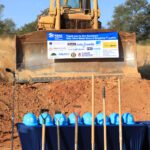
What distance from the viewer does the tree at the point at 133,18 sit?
45.0 meters

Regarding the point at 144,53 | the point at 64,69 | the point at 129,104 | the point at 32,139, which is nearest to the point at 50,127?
the point at 32,139

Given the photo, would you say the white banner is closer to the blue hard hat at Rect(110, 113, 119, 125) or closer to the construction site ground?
the construction site ground

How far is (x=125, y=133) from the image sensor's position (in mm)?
8102

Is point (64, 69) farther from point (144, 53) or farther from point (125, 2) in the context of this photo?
point (125, 2)

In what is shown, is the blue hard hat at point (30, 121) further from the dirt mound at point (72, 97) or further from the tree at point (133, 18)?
the tree at point (133, 18)

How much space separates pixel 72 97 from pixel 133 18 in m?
34.1

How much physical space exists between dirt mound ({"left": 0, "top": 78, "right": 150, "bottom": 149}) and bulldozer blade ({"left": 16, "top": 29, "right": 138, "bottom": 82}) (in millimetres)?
359

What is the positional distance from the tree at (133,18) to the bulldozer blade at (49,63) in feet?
94.4

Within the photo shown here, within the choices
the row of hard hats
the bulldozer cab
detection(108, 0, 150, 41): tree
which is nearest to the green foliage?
detection(108, 0, 150, 41): tree

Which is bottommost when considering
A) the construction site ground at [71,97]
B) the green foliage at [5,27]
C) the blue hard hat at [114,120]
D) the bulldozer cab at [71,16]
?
the blue hard hat at [114,120]

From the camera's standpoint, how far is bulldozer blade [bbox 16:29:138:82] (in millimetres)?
14703

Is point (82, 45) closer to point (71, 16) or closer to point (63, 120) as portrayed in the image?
point (71, 16)

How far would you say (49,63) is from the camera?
48.8 feet

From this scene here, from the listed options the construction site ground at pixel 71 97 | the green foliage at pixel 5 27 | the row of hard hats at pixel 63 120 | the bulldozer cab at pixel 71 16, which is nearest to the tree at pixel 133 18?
the green foliage at pixel 5 27
